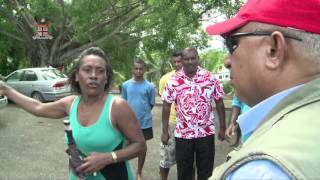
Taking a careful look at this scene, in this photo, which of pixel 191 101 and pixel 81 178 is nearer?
pixel 81 178

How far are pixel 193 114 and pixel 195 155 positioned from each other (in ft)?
1.68

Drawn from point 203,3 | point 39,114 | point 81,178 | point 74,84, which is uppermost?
point 203,3

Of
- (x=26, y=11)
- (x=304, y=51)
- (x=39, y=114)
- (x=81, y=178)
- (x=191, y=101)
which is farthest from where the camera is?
(x=26, y=11)

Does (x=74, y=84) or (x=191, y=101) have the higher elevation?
(x=74, y=84)

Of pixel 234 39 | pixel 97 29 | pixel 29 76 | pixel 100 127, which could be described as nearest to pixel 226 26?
pixel 234 39

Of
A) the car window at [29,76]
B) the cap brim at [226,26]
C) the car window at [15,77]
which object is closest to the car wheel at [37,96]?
the car window at [29,76]

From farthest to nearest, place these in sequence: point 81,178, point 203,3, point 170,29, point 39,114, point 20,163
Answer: point 170,29 < point 203,3 < point 20,163 < point 39,114 < point 81,178

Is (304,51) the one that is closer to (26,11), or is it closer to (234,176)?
(234,176)

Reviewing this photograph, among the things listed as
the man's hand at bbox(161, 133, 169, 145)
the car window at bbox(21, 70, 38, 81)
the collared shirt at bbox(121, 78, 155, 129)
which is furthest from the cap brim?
the car window at bbox(21, 70, 38, 81)

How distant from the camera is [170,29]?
55.0 feet

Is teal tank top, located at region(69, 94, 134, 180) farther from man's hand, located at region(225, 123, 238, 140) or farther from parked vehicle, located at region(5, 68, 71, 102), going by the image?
parked vehicle, located at region(5, 68, 71, 102)

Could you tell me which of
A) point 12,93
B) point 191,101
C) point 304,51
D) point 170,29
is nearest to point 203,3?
point 170,29

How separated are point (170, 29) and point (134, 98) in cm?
1044

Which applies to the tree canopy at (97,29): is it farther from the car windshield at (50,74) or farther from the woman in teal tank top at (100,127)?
the woman in teal tank top at (100,127)
